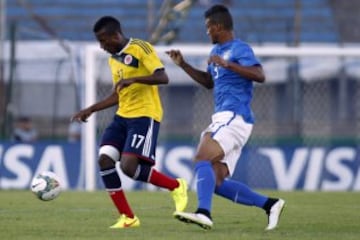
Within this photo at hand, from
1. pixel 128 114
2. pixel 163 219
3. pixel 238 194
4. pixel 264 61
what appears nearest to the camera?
pixel 238 194

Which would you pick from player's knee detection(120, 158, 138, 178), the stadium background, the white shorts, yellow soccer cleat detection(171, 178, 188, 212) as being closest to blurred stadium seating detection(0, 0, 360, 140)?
the stadium background

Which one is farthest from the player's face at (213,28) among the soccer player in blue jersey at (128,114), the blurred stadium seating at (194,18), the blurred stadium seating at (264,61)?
the blurred stadium seating at (194,18)

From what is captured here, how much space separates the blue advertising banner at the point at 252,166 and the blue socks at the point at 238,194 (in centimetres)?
982

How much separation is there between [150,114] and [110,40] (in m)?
0.90

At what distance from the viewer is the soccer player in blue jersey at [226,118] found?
31.8 ft

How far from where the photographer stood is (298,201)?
15195 millimetres

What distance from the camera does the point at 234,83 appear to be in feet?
32.9

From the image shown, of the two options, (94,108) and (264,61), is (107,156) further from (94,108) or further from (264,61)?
(264,61)

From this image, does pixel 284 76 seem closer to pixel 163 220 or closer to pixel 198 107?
pixel 198 107

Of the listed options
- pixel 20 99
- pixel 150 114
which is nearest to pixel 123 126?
pixel 150 114

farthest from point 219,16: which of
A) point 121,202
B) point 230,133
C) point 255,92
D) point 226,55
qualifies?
point 255,92

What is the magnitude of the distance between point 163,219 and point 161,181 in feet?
1.78

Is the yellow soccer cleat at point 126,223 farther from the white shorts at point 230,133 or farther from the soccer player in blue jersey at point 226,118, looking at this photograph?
the white shorts at point 230,133

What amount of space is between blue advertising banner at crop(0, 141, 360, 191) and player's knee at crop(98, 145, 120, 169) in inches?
356
